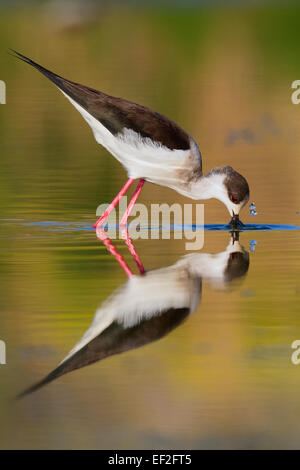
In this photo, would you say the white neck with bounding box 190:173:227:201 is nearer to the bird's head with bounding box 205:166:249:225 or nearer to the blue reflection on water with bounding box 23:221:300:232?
the bird's head with bounding box 205:166:249:225

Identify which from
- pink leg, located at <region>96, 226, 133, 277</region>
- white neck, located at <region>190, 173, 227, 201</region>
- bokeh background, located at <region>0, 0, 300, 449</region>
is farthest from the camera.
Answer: white neck, located at <region>190, 173, 227, 201</region>

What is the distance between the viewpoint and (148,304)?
683 centimetres

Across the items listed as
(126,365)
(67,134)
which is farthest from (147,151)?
(67,134)

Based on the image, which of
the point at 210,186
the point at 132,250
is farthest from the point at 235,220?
the point at 132,250

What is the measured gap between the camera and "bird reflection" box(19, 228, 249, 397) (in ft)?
19.5

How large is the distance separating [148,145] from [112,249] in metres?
1.42

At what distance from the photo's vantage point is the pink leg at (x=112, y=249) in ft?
26.5

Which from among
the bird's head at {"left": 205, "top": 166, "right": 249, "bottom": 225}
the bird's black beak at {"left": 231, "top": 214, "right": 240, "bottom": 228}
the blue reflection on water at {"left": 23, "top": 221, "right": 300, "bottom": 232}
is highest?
the bird's head at {"left": 205, "top": 166, "right": 249, "bottom": 225}

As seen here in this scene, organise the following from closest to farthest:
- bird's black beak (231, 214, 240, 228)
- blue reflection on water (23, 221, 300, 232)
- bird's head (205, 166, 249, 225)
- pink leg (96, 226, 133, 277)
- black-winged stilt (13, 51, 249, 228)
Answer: pink leg (96, 226, 133, 277)
blue reflection on water (23, 221, 300, 232)
black-winged stilt (13, 51, 249, 228)
bird's black beak (231, 214, 240, 228)
bird's head (205, 166, 249, 225)

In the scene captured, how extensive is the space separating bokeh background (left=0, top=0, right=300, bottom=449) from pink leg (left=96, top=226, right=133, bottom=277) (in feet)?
0.26

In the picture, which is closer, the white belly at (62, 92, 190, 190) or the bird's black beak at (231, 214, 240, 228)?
the white belly at (62, 92, 190, 190)

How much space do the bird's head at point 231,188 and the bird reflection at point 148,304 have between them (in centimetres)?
135

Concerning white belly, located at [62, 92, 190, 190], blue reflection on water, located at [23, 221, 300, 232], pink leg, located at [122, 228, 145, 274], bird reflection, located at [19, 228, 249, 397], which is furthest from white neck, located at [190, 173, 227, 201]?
bird reflection, located at [19, 228, 249, 397]

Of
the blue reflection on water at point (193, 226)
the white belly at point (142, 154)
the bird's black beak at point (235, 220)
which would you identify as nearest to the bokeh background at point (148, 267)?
the blue reflection on water at point (193, 226)
